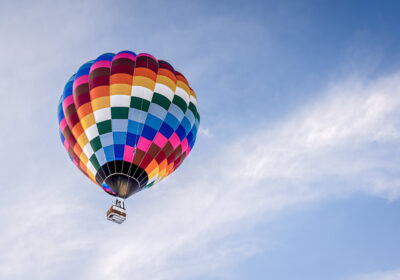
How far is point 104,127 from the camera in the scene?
1688cm

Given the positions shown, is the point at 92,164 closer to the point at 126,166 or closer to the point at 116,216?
the point at 126,166

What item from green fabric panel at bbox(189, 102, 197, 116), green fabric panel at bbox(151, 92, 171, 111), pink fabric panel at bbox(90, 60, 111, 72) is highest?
pink fabric panel at bbox(90, 60, 111, 72)

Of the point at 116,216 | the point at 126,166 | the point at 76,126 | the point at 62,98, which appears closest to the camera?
the point at 116,216

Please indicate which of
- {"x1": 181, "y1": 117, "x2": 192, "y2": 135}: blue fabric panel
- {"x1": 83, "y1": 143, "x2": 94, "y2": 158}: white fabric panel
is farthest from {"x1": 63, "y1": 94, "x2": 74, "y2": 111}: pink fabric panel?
{"x1": 181, "y1": 117, "x2": 192, "y2": 135}: blue fabric panel

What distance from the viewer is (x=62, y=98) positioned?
18.6 metres

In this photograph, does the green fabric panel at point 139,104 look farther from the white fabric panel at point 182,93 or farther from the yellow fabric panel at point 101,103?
the white fabric panel at point 182,93

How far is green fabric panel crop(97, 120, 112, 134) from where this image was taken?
1684 centimetres

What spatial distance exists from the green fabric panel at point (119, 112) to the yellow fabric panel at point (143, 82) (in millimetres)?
1247

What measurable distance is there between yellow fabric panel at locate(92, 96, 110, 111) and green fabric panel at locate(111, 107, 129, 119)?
13.4 inches

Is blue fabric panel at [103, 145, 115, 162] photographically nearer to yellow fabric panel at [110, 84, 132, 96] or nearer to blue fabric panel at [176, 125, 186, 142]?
yellow fabric panel at [110, 84, 132, 96]

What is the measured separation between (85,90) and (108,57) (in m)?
2.02

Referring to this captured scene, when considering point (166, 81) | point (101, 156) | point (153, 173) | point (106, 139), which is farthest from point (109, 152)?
point (166, 81)

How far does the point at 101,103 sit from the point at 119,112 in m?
0.85

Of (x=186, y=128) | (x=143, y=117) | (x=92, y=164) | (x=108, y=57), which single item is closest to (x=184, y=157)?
(x=186, y=128)
